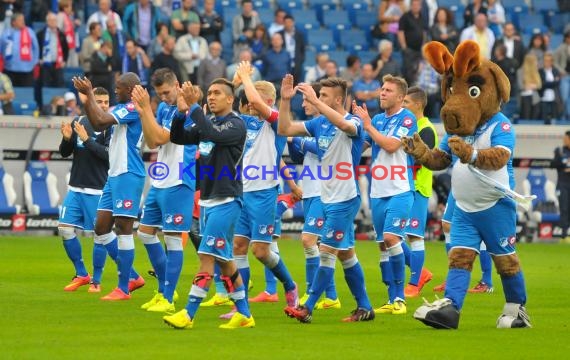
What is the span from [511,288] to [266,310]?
2.83 metres

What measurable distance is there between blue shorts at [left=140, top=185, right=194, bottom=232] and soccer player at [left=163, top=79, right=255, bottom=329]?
59.9 inches

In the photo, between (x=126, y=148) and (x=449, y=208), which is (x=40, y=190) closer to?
(x=126, y=148)

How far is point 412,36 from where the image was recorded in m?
28.4

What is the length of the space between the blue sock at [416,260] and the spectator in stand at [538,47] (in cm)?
1483

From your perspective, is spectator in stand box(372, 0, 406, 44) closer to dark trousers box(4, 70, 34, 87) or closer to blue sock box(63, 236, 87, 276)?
dark trousers box(4, 70, 34, 87)

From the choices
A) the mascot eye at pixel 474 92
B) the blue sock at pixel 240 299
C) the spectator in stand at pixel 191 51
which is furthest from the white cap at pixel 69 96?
the mascot eye at pixel 474 92

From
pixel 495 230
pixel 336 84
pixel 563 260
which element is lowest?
pixel 563 260

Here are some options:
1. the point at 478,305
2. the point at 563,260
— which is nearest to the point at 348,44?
the point at 563,260

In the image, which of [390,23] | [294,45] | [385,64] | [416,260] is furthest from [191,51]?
[416,260]

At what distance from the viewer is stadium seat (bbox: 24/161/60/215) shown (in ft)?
79.0

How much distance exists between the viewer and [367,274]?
18391 millimetres

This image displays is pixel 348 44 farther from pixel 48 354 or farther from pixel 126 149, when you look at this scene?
pixel 48 354

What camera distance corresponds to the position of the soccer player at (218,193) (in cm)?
1173

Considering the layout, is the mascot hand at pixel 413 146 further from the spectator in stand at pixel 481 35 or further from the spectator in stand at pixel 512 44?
the spectator in stand at pixel 512 44
